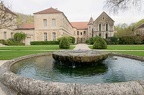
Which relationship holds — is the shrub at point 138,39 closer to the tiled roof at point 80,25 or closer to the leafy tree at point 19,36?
the leafy tree at point 19,36

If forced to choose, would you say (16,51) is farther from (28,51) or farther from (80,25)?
(80,25)

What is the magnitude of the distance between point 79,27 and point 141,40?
3858 cm

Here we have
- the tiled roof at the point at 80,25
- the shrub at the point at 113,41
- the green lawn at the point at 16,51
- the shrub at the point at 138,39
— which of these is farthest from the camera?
the tiled roof at the point at 80,25

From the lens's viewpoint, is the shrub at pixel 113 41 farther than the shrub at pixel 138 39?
Yes

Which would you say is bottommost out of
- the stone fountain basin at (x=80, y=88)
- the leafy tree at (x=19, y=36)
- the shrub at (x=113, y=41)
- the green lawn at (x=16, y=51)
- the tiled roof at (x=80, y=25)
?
the green lawn at (x=16, y=51)

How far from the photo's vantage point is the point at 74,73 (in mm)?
5363

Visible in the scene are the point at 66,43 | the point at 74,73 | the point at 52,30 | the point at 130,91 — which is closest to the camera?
the point at 130,91

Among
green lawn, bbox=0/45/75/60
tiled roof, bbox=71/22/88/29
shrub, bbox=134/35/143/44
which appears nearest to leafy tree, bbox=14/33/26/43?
green lawn, bbox=0/45/75/60

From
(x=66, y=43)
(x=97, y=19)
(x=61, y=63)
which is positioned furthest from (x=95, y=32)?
(x=61, y=63)

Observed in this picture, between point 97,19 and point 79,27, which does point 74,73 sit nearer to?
point 97,19

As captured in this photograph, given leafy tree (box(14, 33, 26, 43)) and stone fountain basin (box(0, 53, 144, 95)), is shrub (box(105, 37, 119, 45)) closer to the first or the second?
leafy tree (box(14, 33, 26, 43))

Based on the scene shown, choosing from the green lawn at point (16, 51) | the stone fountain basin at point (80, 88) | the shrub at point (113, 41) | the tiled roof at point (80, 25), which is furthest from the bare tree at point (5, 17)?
the tiled roof at point (80, 25)

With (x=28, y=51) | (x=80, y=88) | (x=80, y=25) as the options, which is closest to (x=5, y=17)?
(x=28, y=51)

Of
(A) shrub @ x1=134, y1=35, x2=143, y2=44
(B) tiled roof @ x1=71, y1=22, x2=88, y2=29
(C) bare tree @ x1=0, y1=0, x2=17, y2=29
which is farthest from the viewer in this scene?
(B) tiled roof @ x1=71, y1=22, x2=88, y2=29
